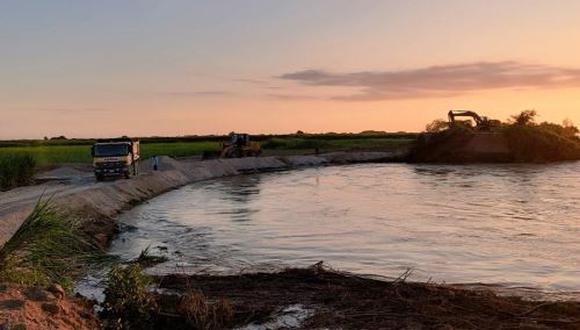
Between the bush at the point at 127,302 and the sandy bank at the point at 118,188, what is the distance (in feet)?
24.7

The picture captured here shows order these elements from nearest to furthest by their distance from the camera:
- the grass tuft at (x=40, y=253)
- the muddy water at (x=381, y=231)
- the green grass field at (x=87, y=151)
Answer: the grass tuft at (x=40, y=253) → the muddy water at (x=381, y=231) → the green grass field at (x=87, y=151)

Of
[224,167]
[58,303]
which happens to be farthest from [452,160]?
[58,303]

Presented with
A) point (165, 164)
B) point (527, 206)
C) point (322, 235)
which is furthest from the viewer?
point (165, 164)

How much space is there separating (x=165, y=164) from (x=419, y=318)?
159 ft

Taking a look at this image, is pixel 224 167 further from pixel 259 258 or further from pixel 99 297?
pixel 99 297

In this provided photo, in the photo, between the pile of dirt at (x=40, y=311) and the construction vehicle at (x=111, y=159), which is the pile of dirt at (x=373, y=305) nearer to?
the pile of dirt at (x=40, y=311)

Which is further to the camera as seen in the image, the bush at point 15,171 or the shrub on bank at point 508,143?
the shrub on bank at point 508,143

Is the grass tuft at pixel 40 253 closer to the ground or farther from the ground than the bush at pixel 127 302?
farther from the ground

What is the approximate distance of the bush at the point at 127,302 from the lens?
34.0 feet

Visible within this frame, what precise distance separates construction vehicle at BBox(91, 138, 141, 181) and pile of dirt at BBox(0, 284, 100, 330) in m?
31.6

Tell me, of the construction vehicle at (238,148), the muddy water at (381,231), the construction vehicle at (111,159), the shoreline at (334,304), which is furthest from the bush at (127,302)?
the construction vehicle at (238,148)

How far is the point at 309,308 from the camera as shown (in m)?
11.7

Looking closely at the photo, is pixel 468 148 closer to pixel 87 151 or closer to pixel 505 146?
pixel 505 146

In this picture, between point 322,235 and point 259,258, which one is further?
point 322,235
